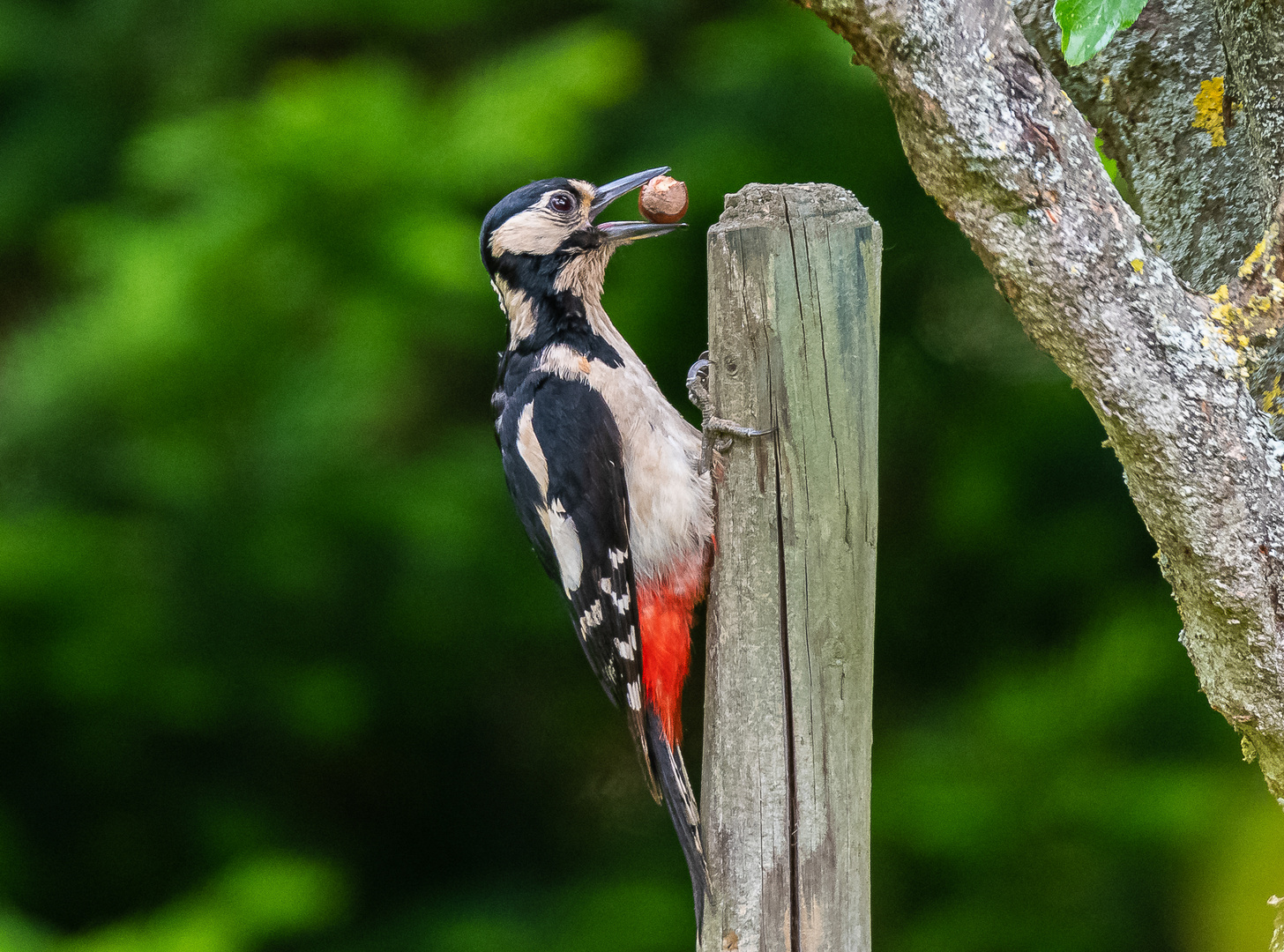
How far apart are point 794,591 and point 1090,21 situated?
3.09 ft

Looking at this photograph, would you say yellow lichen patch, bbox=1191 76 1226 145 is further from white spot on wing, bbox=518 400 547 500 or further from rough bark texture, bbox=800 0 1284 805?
white spot on wing, bbox=518 400 547 500

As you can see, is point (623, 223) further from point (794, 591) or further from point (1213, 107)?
point (1213, 107)

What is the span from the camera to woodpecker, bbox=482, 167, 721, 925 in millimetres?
2291

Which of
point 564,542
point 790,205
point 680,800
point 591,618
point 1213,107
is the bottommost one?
point 680,800

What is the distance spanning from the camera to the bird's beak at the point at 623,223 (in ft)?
7.82

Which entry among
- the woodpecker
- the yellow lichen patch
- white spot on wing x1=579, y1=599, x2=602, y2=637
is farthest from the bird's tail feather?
the yellow lichen patch

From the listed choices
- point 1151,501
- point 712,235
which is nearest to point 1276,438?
point 1151,501

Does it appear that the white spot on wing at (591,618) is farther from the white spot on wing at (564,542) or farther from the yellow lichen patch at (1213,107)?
the yellow lichen patch at (1213,107)

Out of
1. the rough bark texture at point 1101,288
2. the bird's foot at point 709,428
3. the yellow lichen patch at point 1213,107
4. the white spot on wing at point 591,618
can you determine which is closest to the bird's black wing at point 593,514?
the white spot on wing at point 591,618

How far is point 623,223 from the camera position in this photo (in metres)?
2.47

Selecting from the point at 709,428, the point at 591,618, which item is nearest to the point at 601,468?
the point at 591,618

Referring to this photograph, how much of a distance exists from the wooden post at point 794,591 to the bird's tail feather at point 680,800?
1.2 inches

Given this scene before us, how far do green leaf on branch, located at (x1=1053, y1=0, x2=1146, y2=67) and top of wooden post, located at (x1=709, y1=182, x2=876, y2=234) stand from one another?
373mm

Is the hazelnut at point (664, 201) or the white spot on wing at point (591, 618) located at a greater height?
the hazelnut at point (664, 201)
